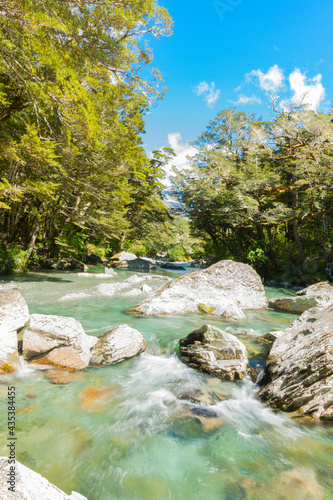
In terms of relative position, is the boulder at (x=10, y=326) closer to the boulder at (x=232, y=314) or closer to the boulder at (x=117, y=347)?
A: the boulder at (x=117, y=347)

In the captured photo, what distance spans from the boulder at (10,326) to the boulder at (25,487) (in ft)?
8.68

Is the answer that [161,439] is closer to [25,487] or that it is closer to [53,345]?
[25,487]

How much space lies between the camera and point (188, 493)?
2.06 meters

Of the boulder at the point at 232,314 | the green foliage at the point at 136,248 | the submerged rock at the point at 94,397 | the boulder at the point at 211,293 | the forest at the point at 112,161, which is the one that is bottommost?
the submerged rock at the point at 94,397

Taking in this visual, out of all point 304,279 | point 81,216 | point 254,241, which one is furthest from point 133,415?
point 254,241

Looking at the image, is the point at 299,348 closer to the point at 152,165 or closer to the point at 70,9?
the point at 70,9

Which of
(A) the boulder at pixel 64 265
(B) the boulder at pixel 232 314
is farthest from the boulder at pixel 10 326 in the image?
(A) the boulder at pixel 64 265

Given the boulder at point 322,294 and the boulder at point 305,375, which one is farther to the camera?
the boulder at point 322,294

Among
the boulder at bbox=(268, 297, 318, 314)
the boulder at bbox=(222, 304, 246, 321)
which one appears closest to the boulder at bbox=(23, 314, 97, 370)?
the boulder at bbox=(222, 304, 246, 321)

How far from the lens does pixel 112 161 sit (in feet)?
36.1

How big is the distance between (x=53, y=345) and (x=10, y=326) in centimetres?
76

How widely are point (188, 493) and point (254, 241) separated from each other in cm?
1993

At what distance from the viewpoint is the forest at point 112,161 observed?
6.31 metres

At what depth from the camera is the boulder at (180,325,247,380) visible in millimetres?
3992
